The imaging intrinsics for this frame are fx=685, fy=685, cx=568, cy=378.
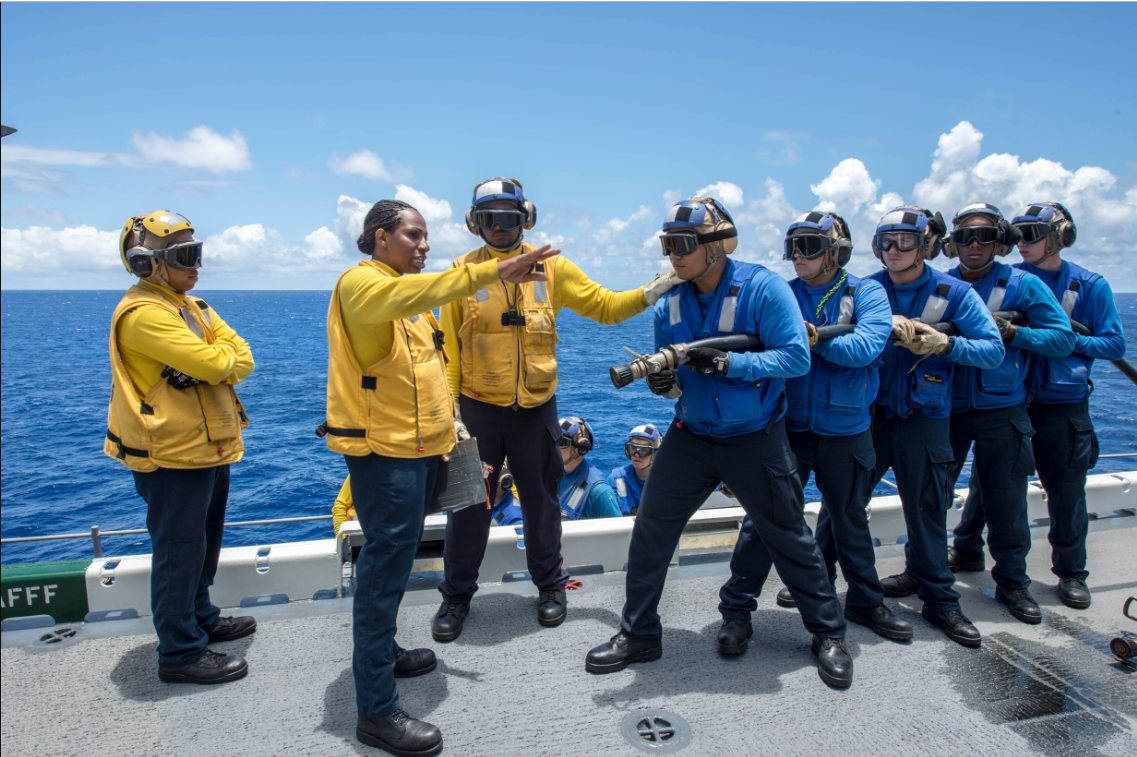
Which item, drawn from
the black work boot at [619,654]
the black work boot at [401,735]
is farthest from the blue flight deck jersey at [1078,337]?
the black work boot at [401,735]

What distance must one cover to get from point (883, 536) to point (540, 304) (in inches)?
122

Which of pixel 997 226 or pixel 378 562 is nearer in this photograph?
pixel 378 562

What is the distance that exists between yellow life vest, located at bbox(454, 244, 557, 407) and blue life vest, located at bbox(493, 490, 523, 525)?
2361mm

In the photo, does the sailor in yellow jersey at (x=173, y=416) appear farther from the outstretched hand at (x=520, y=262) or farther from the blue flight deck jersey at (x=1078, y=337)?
the blue flight deck jersey at (x=1078, y=337)

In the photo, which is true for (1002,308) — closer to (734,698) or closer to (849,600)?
(849,600)

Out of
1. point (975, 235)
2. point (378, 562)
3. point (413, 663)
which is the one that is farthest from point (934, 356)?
point (413, 663)

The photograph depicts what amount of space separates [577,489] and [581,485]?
51mm

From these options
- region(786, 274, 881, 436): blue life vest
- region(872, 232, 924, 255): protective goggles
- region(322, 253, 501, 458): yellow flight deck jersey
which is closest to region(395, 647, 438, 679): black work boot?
region(322, 253, 501, 458): yellow flight deck jersey

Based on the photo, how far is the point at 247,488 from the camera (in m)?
17.2

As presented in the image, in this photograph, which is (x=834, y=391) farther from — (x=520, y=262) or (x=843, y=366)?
(x=520, y=262)

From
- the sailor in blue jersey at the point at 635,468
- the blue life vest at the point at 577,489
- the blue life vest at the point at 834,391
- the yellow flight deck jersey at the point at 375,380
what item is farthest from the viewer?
the sailor in blue jersey at the point at 635,468

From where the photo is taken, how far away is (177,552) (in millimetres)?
3121

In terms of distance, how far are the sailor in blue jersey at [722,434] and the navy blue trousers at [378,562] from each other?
3.34ft

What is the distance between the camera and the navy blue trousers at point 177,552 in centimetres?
310
